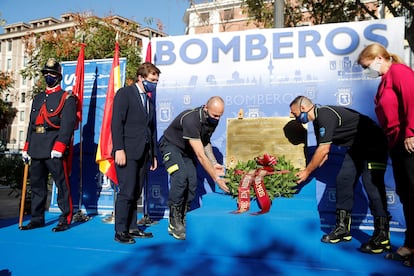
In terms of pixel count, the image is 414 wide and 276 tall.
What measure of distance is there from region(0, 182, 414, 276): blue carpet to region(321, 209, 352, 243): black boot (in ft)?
0.29

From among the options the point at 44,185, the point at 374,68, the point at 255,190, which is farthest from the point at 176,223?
the point at 374,68

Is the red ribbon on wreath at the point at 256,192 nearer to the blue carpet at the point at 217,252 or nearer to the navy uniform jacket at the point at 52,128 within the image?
the blue carpet at the point at 217,252

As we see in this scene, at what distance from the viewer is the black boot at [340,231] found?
3916 millimetres

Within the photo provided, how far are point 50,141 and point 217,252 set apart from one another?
2441mm

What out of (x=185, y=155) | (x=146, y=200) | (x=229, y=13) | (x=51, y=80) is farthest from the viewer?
(x=229, y=13)

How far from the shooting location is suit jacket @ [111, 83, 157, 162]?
3973 mm

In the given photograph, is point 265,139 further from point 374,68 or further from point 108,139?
point 108,139

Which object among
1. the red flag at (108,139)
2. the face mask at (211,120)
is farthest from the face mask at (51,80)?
the face mask at (211,120)

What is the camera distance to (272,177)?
4363 millimetres

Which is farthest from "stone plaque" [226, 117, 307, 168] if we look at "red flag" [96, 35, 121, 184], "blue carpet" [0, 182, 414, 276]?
"red flag" [96, 35, 121, 184]

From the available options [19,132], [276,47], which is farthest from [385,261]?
[19,132]

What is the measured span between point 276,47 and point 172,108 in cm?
167

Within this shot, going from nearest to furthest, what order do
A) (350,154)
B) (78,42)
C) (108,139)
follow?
(350,154), (108,139), (78,42)

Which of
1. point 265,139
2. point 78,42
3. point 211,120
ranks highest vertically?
point 78,42
